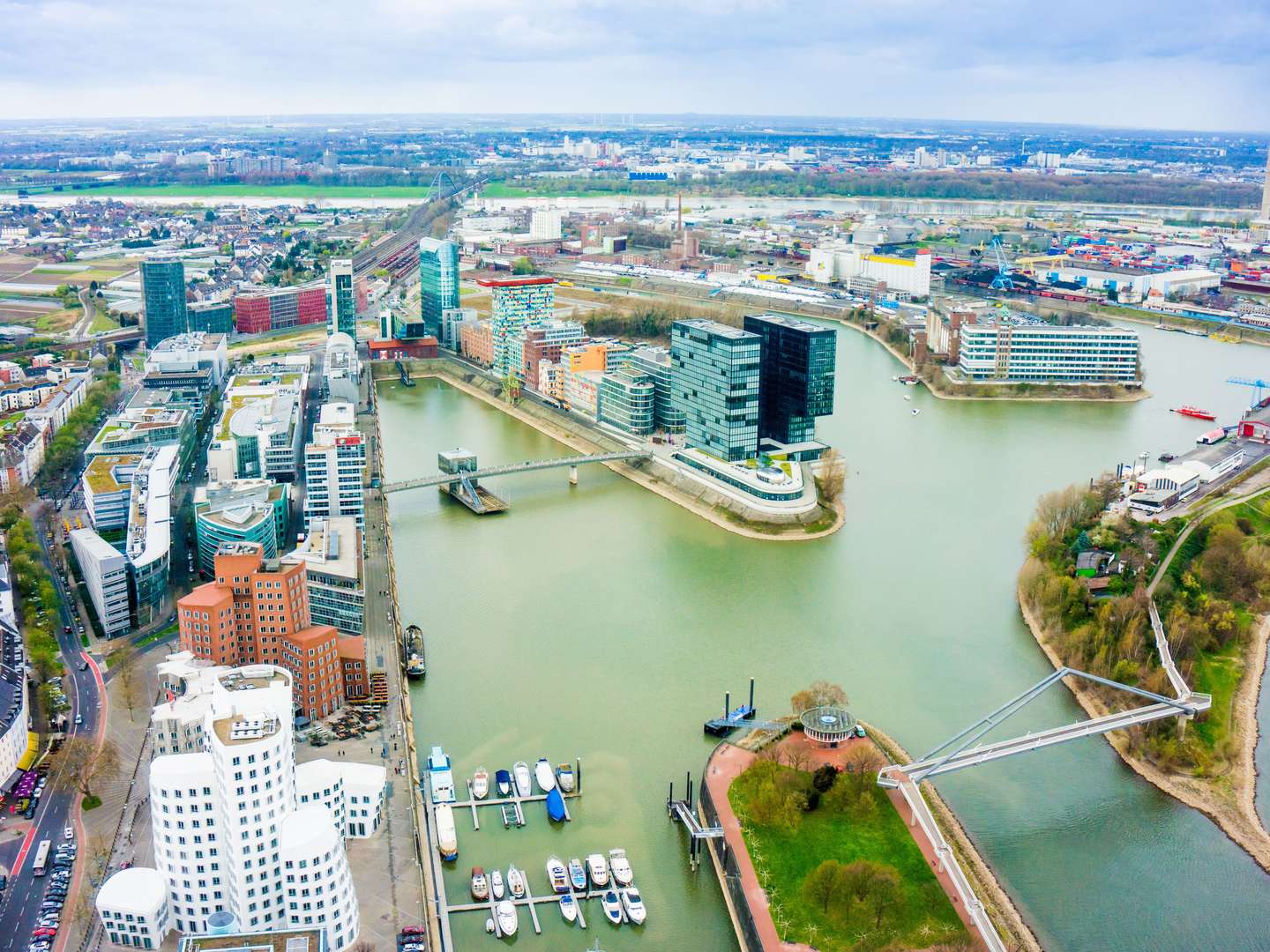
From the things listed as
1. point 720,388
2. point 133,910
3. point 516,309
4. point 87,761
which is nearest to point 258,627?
point 87,761

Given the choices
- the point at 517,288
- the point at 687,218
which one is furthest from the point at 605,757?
the point at 687,218

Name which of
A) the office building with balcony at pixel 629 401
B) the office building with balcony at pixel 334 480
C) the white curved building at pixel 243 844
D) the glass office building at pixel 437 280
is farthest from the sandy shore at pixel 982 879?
the glass office building at pixel 437 280

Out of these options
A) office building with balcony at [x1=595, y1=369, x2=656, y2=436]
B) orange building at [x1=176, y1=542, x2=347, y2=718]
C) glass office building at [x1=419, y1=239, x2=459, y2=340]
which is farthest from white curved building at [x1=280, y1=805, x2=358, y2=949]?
glass office building at [x1=419, y1=239, x2=459, y2=340]

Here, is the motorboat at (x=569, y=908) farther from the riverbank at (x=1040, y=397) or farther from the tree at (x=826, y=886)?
the riverbank at (x=1040, y=397)

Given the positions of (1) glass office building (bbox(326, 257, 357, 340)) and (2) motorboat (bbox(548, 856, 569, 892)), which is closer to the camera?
(2) motorboat (bbox(548, 856, 569, 892))

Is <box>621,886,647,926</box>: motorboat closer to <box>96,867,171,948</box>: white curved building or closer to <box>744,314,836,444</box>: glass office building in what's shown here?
<box>96,867,171,948</box>: white curved building

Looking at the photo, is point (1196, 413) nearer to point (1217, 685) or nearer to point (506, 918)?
point (1217, 685)

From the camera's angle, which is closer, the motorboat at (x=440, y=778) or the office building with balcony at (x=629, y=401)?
the motorboat at (x=440, y=778)
